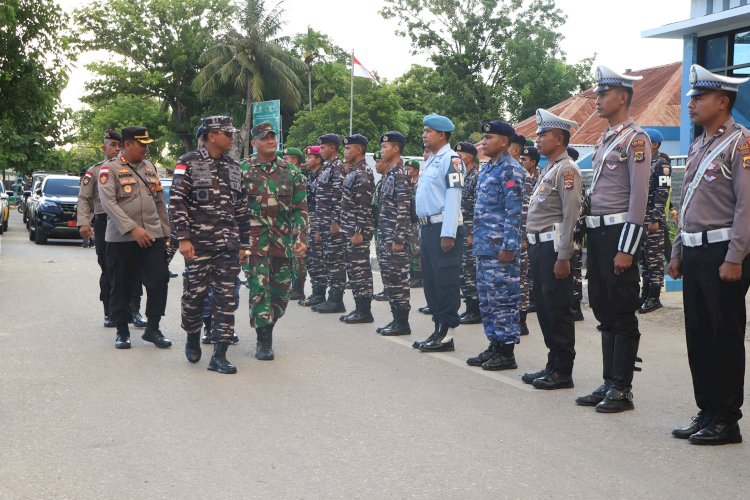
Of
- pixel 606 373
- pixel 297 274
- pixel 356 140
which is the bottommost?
pixel 606 373

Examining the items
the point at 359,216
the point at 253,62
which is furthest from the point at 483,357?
the point at 253,62

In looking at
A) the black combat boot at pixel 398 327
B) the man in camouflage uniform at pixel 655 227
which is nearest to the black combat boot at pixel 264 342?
the black combat boot at pixel 398 327

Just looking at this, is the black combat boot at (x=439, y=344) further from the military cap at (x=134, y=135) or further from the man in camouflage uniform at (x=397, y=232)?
the military cap at (x=134, y=135)

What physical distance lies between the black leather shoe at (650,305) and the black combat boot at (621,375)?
209 inches

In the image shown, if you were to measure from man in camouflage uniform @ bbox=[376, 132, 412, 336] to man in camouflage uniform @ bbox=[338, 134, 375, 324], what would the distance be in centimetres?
74

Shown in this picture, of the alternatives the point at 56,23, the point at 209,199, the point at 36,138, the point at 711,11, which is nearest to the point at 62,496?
the point at 209,199

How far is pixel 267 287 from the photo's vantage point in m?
7.93

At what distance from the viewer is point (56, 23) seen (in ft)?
68.3

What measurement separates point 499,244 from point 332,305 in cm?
404

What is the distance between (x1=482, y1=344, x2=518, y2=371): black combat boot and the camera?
24.6 feet

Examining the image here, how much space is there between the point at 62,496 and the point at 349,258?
650 cm

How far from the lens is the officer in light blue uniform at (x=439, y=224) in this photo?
8078 millimetres

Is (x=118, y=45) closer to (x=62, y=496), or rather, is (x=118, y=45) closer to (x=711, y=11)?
(x=711, y=11)

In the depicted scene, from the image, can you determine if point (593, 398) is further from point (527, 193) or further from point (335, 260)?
point (335, 260)
